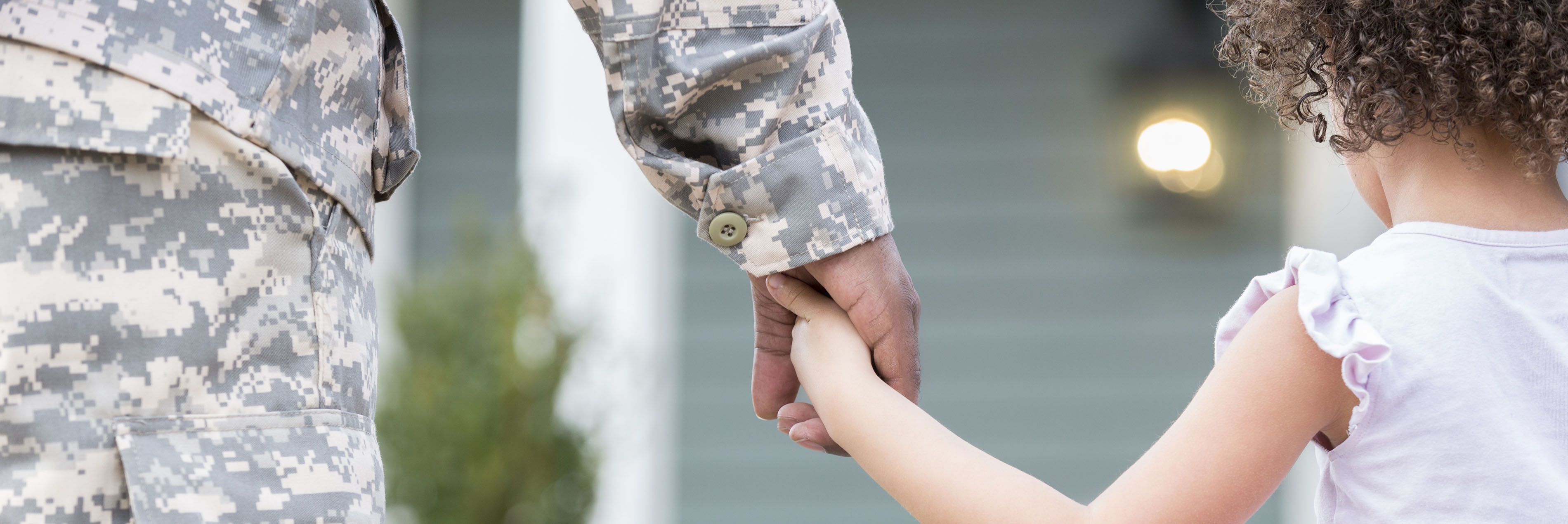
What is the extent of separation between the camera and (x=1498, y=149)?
1.26 metres

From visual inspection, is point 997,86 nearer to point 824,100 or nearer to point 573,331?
point 573,331

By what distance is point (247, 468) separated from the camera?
1.00m

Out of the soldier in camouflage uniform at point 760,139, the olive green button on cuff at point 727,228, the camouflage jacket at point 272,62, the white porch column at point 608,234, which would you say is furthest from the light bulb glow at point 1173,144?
the camouflage jacket at point 272,62

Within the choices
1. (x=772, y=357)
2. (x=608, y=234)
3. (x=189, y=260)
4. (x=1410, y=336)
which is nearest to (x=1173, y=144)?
(x=608, y=234)

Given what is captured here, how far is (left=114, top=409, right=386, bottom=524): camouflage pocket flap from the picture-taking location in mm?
950

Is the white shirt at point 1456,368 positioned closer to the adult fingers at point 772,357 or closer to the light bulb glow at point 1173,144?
the adult fingers at point 772,357

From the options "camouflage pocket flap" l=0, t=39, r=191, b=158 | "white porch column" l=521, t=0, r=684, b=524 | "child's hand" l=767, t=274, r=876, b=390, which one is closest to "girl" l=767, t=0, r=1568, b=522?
"child's hand" l=767, t=274, r=876, b=390

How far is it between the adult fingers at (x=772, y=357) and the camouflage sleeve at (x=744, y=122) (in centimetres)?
16

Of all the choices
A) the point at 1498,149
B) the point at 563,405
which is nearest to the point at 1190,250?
the point at 563,405

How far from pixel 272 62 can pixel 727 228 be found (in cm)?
56

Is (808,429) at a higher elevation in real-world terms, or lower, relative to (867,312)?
lower

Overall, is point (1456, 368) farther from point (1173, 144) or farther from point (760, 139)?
point (1173, 144)

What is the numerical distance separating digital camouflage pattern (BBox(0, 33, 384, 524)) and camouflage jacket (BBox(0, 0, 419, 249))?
0.05 ft

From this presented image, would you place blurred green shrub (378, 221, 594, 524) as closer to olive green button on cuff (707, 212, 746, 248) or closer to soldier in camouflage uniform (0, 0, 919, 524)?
olive green button on cuff (707, 212, 746, 248)
